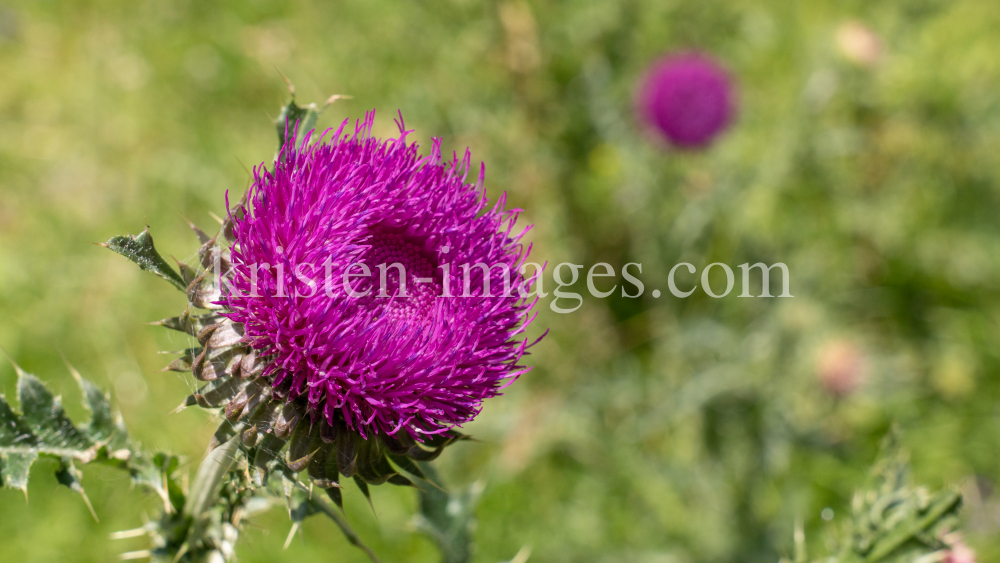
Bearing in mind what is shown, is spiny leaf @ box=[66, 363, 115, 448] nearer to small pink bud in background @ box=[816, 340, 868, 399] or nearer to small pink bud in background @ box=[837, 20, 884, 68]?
small pink bud in background @ box=[816, 340, 868, 399]

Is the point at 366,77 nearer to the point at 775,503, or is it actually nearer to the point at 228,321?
the point at 228,321

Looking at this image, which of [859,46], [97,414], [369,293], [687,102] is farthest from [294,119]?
[859,46]

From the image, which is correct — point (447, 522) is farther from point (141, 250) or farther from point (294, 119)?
point (294, 119)

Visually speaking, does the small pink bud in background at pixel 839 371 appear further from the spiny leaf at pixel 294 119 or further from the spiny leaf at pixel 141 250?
the spiny leaf at pixel 141 250

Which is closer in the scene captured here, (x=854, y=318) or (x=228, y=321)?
(x=228, y=321)

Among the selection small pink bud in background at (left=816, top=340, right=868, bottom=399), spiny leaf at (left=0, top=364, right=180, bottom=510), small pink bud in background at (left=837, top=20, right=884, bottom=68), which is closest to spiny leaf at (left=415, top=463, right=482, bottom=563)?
spiny leaf at (left=0, top=364, right=180, bottom=510)

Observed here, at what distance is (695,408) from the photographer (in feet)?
14.8

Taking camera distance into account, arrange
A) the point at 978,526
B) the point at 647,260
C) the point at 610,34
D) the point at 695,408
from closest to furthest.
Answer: the point at 978,526
the point at 695,408
the point at 647,260
the point at 610,34

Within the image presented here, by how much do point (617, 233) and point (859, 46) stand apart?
7.27 ft

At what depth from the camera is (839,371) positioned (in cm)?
440

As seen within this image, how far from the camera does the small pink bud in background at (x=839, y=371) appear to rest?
441 cm

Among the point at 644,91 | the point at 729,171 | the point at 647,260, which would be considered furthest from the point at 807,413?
the point at 644,91

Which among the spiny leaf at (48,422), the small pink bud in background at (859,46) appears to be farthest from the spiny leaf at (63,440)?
the small pink bud in background at (859,46)

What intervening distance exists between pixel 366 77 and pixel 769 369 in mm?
4097
